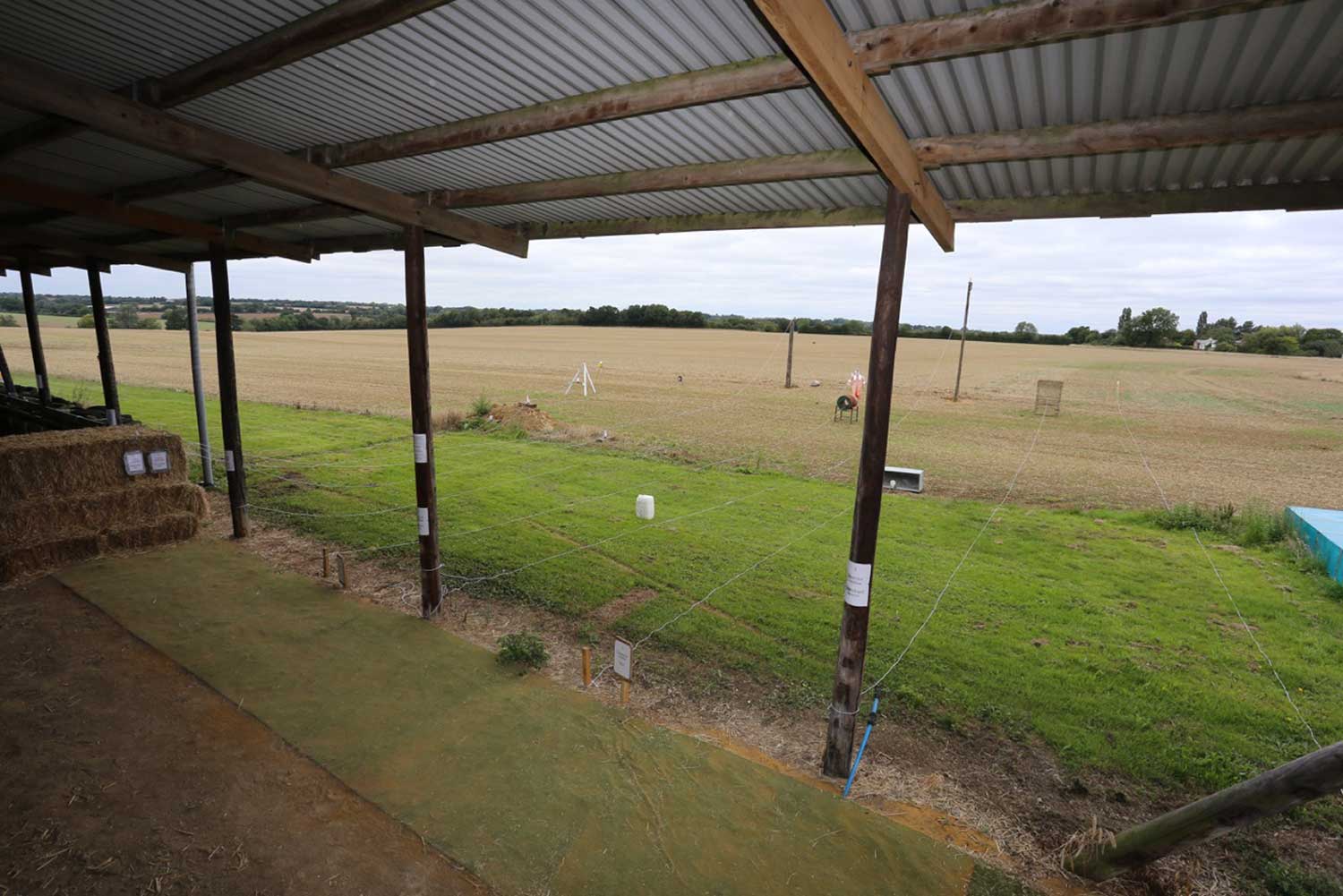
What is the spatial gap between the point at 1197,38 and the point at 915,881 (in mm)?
4565

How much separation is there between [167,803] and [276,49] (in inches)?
185

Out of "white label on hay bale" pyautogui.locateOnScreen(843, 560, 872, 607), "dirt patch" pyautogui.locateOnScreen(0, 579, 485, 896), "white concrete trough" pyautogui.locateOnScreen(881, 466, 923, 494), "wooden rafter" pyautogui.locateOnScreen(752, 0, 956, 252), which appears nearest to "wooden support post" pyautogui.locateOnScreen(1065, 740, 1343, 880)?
"white label on hay bale" pyautogui.locateOnScreen(843, 560, 872, 607)

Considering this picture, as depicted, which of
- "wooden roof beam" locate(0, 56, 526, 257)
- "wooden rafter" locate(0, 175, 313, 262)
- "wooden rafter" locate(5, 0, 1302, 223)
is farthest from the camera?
"wooden rafter" locate(0, 175, 313, 262)

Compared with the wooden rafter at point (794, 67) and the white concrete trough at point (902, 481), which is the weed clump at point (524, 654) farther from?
the white concrete trough at point (902, 481)

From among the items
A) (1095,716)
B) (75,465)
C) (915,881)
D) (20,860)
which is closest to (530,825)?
(915,881)

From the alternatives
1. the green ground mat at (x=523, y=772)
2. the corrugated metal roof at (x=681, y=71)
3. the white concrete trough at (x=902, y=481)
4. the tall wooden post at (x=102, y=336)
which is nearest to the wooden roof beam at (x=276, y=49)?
the corrugated metal roof at (x=681, y=71)

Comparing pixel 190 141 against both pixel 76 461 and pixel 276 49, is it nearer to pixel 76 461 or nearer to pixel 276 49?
pixel 276 49

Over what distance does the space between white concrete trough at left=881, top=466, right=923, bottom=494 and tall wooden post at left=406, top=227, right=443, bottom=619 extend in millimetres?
9629

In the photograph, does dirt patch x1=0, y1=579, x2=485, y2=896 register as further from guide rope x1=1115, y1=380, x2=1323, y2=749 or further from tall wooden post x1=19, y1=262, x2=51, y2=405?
tall wooden post x1=19, y1=262, x2=51, y2=405

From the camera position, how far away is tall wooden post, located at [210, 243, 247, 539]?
889cm

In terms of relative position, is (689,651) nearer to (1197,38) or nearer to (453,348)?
(1197,38)

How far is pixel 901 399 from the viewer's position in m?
30.8

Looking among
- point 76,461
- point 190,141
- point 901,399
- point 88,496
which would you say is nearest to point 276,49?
point 190,141

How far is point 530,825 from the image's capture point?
4.04m
